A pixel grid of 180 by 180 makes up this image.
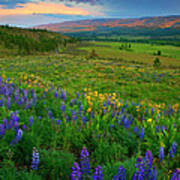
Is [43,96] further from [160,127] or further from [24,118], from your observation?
[160,127]

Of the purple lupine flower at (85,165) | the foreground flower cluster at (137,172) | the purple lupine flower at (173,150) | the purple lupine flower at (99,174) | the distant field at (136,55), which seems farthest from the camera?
the distant field at (136,55)

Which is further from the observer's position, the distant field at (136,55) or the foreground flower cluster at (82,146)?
the distant field at (136,55)

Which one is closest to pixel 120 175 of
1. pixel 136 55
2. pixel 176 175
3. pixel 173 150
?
pixel 176 175

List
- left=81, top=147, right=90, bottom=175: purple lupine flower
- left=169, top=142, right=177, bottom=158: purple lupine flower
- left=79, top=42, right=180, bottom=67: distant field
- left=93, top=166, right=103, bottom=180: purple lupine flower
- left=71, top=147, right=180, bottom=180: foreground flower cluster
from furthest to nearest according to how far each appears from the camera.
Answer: left=79, top=42, right=180, bottom=67: distant field
left=169, top=142, right=177, bottom=158: purple lupine flower
left=81, top=147, right=90, bottom=175: purple lupine flower
left=71, top=147, right=180, bottom=180: foreground flower cluster
left=93, top=166, right=103, bottom=180: purple lupine flower

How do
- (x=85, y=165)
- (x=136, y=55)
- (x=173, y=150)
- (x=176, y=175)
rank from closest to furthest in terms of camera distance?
(x=176, y=175) < (x=85, y=165) < (x=173, y=150) < (x=136, y=55)

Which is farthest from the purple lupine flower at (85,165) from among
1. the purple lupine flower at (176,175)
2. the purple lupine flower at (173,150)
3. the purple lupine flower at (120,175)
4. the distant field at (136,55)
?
the distant field at (136,55)

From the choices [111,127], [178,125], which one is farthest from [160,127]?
[111,127]

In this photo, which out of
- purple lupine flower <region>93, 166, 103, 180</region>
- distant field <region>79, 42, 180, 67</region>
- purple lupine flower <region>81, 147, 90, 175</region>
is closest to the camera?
purple lupine flower <region>93, 166, 103, 180</region>

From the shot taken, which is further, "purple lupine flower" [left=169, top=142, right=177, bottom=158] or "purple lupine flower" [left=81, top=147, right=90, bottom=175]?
"purple lupine flower" [left=169, top=142, right=177, bottom=158]

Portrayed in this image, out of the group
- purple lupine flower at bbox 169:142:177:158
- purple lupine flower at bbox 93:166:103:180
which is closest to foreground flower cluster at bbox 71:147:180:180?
purple lupine flower at bbox 93:166:103:180

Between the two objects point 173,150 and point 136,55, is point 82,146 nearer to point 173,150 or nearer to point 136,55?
point 173,150

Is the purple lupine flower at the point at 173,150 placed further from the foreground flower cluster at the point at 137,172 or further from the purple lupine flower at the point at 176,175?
the purple lupine flower at the point at 176,175

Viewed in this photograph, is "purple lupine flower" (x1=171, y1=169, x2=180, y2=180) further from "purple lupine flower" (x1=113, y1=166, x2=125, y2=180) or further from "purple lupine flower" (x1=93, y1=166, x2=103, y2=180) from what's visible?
"purple lupine flower" (x1=93, y1=166, x2=103, y2=180)

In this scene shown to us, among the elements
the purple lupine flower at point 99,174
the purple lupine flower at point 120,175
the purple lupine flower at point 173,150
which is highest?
the purple lupine flower at point 99,174
